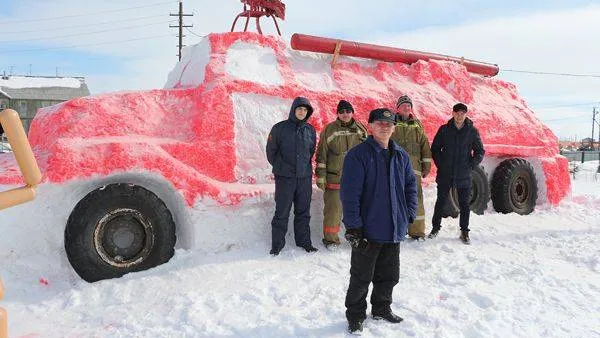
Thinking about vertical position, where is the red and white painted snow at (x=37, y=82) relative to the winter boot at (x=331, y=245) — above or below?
above

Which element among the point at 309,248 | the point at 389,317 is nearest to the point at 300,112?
the point at 309,248

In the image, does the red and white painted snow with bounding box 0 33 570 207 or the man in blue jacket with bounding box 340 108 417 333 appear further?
the red and white painted snow with bounding box 0 33 570 207

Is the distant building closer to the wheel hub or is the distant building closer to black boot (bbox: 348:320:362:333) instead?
the wheel hub

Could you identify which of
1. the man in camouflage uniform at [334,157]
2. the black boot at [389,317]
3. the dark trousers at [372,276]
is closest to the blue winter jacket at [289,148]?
the man in camouflage uniform at [334,157]

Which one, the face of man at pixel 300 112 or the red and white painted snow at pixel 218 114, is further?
the face of man at pixel 300 112

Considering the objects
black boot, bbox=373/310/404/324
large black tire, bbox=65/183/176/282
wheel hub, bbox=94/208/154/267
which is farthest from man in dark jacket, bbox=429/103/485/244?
wheel hub, bbox=94/208/154/267

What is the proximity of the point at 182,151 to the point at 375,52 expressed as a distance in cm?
307

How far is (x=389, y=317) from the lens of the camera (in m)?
3.21

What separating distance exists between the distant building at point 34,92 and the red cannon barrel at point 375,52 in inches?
1587

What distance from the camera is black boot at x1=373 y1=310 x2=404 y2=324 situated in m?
3.20

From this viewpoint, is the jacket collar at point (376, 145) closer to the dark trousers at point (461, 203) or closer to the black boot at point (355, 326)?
the black boot at point (355, 326)

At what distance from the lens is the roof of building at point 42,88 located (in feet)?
138

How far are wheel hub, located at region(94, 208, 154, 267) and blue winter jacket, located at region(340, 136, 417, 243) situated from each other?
197 cm

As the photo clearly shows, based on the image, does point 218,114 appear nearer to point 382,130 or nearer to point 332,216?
point 332,216
